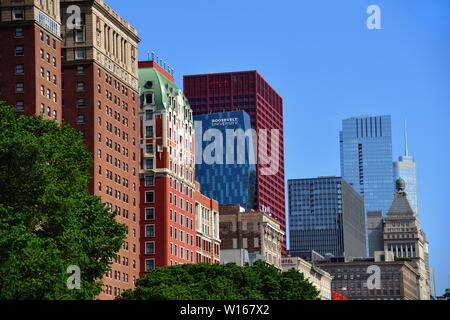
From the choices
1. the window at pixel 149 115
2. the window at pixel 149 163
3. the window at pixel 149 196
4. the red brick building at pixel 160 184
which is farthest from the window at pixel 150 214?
the window at pixel 149 115

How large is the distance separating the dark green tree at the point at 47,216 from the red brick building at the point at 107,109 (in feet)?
221

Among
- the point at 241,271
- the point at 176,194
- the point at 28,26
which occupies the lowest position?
the point at 241,271

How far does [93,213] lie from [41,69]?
6291cm

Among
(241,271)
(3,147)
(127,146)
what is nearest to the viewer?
(3,147)

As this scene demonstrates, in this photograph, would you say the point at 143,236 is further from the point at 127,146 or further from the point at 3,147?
the point at 3,147

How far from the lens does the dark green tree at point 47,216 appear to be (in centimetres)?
7838

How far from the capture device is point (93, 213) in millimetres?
95688

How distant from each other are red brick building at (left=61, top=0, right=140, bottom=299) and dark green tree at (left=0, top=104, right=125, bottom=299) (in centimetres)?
6750

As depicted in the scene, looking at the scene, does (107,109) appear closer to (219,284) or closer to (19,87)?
(19,87)

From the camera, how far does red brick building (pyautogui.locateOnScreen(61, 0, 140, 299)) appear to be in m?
172

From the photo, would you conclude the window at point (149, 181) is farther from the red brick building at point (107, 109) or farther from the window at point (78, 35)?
the window at point (78, 35)

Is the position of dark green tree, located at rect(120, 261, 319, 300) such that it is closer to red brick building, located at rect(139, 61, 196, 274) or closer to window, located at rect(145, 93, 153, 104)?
red brick building, located at rect(139, 61, 196, 274)
